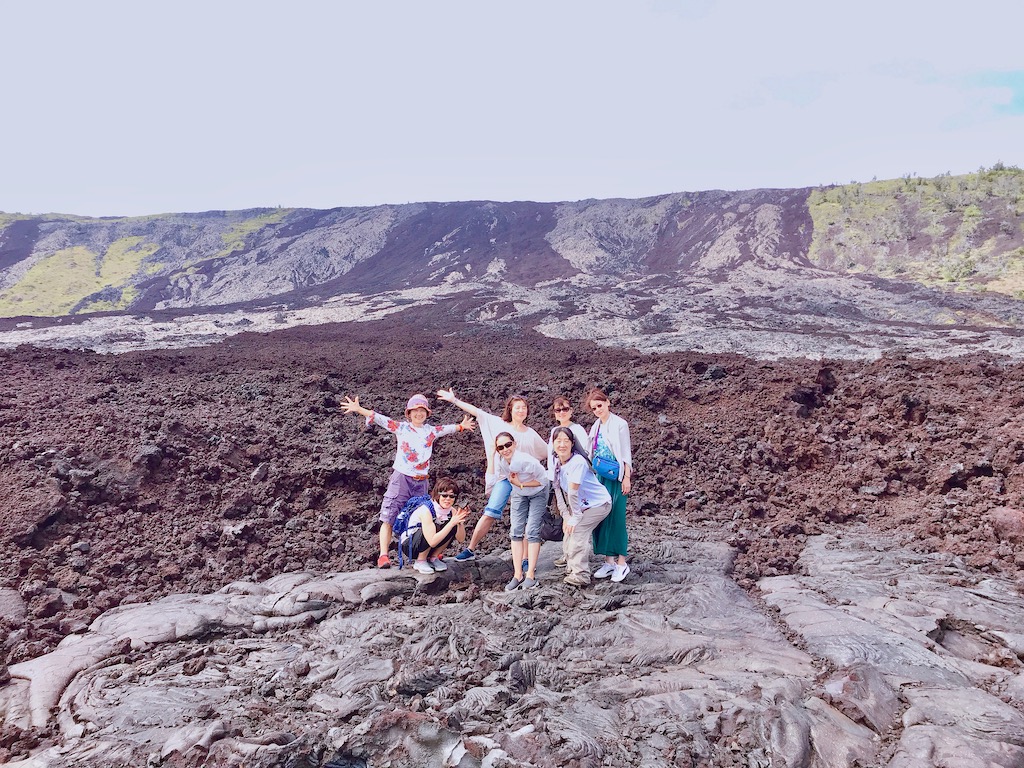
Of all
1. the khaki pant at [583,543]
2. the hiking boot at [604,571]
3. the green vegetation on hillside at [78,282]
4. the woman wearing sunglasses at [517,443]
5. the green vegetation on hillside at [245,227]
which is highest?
the green vegetation on hillside at [245,227]

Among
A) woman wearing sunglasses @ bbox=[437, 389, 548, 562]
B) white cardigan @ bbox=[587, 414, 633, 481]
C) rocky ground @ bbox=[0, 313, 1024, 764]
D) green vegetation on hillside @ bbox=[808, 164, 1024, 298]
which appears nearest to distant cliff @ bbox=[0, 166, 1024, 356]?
green vegetation on hillside @ bbox=[808, 164, 1024, 298]

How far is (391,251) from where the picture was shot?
2031 inches

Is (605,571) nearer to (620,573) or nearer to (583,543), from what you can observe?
(620,573)

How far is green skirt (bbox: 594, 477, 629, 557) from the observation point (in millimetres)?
5566

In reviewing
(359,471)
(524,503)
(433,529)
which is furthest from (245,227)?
(524,503)

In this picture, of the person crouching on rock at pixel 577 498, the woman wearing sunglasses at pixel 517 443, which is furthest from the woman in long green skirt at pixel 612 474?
the woman wearing sunglasses at pixel 517 443

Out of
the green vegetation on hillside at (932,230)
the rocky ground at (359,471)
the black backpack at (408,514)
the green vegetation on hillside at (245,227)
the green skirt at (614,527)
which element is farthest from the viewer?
the green vegetation on hillside at (245,227)

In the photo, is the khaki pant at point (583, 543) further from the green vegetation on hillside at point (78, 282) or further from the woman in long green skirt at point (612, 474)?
the green vegetation on hillside at point (78, 282)

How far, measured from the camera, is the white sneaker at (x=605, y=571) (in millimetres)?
5598

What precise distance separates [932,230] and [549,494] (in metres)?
38.6

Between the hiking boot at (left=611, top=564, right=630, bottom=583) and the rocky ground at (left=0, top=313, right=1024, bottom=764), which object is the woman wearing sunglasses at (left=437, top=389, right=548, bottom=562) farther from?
the hiking boot at (left=611, top=564, right=630, bottom=583)

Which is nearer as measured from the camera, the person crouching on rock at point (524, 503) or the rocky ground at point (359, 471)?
the person crouching on rock at point (524, 503)

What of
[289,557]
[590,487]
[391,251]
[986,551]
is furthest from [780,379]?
[391,251]

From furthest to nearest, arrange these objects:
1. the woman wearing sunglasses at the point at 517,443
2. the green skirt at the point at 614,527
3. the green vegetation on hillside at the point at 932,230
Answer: the green vegetation on hillside at the point at 932,230 → the green skirt at the point at 614,527 → the woman wearing sunglasses at the point at 517,443
